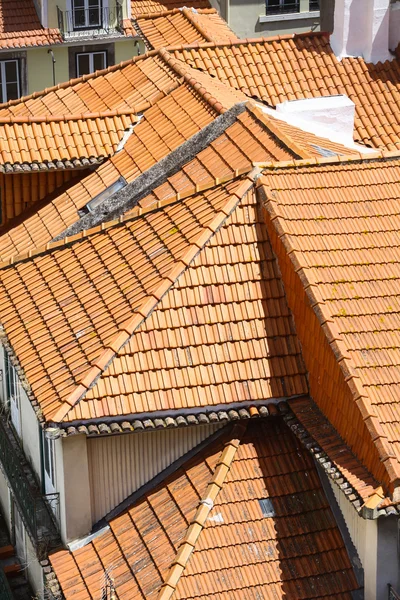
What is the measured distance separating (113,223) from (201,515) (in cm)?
629

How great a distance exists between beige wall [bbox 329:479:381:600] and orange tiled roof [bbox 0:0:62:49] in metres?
26.8

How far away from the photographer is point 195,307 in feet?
75.8

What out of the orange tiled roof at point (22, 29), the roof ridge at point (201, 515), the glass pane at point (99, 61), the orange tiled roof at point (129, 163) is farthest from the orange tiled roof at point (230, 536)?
the glass pane at point (99, 61)

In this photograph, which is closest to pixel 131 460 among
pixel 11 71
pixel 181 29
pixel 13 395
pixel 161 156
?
pixel 13 395

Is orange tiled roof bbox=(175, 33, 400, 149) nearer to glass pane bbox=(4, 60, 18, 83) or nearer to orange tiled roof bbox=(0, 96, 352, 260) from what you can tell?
orange tiled roof bbox=(0, 96, 352, 260)

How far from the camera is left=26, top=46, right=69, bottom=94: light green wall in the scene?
4622cm

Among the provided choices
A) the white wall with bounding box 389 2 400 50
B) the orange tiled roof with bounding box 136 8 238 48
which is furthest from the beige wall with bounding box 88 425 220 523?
the orange tiled roof with bounding box 136 8 238 48

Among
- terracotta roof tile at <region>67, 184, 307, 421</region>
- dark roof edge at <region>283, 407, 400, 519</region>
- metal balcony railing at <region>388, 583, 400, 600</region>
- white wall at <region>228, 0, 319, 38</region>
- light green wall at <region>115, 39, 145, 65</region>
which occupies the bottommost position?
metal balcony railing at <region>388, 583, 400, 600</region>

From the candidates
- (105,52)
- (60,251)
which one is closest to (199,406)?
(60,251)

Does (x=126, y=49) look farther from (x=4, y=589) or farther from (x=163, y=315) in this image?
(x=163, y=315)

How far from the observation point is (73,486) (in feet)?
74.9

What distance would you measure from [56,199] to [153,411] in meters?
8.48

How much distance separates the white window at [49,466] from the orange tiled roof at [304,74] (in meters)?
11.8

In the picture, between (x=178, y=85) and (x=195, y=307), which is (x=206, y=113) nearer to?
(x=178, y=85)
